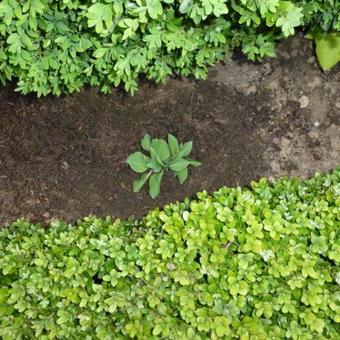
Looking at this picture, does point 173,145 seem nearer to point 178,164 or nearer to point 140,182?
point 178,164

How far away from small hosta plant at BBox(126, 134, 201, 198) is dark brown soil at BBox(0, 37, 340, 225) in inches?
4.0

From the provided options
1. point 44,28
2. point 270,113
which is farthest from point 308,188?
point 44,28

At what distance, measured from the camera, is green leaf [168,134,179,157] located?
3.72m

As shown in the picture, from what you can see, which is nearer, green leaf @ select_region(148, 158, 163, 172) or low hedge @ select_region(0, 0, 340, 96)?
low hedge @ select_region(0, 0, 340, 96)

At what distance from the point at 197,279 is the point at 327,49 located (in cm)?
226

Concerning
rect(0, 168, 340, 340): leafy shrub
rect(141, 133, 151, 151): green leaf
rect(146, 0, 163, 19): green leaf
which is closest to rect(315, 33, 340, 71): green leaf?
rect(141, 133, 151, 151): green leaf

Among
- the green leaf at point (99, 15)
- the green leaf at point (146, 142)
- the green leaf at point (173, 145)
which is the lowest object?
the green leaf at point (146, 142)

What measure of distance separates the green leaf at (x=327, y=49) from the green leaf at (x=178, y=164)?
4.26 ft

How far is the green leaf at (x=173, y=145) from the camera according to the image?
3.72 metres

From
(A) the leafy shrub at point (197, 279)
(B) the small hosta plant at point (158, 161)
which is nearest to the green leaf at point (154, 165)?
(B) the small hosta plant at point (158, 161)

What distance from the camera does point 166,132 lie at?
153 inches

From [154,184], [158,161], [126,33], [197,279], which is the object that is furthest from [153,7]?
[154,184]

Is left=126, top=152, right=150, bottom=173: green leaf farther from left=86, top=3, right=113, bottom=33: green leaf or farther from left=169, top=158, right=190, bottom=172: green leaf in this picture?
left=86, top=3, right=113, bottom=33: green leaf

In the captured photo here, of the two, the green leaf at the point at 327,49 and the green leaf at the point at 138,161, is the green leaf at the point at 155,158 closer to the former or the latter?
the green leaf at the point at 138,161
